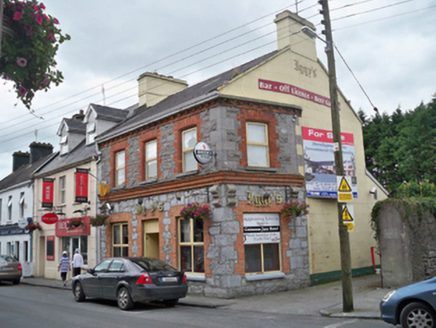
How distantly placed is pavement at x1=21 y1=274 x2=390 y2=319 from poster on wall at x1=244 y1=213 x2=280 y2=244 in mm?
1887

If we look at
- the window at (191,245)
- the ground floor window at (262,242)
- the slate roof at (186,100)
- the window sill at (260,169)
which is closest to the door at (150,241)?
the window at (191,245)

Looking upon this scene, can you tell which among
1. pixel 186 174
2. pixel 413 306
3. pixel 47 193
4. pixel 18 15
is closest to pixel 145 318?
pixel 186 174

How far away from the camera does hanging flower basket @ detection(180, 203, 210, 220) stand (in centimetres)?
1445

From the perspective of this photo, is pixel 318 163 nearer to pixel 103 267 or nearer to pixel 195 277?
pixel 195 277

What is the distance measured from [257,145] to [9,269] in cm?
1500

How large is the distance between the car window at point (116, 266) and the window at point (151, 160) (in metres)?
5.27

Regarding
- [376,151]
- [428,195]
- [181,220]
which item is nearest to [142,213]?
[181,220]

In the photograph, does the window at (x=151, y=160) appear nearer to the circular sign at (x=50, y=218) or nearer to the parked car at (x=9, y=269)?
the circular sign at (x=50, y=218)

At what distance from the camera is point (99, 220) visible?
20.0 m

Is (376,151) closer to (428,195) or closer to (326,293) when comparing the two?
(428,195)

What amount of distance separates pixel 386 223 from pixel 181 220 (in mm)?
7322

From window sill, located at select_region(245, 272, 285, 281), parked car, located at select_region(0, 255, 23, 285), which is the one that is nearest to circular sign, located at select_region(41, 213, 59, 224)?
parked car, located at select_region(0, 255, 23, 285)

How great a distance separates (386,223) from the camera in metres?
14.3

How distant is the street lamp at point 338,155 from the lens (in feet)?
35.5
